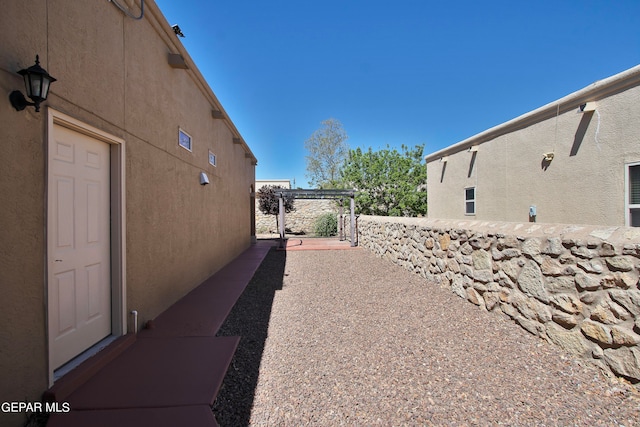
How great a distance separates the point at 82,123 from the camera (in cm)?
284

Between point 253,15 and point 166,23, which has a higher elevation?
point 253,15

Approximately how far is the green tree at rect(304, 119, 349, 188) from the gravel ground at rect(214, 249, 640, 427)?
2413cm

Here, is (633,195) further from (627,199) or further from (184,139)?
(184,139)

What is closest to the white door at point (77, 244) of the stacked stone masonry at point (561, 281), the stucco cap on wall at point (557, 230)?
the stacked stone masonry at point (561, 281)

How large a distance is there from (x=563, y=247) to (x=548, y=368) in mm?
1321

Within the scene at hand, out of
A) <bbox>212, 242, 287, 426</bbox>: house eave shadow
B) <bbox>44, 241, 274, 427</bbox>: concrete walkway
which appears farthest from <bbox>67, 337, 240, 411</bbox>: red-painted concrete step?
<bbox>212, 242, 287, 426</bbox>: house eave shadow

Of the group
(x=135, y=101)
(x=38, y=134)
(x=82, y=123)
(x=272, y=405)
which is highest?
(x=135, y=101)

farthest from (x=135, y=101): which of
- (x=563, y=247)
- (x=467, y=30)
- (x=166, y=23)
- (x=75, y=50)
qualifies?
(x=467, y=30)

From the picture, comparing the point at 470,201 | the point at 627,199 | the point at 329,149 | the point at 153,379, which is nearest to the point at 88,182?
the point at 153,379

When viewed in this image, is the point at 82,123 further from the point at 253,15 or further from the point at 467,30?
the point at 467,30

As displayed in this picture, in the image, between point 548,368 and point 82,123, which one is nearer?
point 82,123

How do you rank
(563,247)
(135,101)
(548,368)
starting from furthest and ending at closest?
(135,101) < (563,247) < (548,368)

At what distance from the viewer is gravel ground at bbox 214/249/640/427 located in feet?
8.05

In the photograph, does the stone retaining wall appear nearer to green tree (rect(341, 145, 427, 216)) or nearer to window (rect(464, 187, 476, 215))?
green tree (rect(341, 145, 427, 216))
